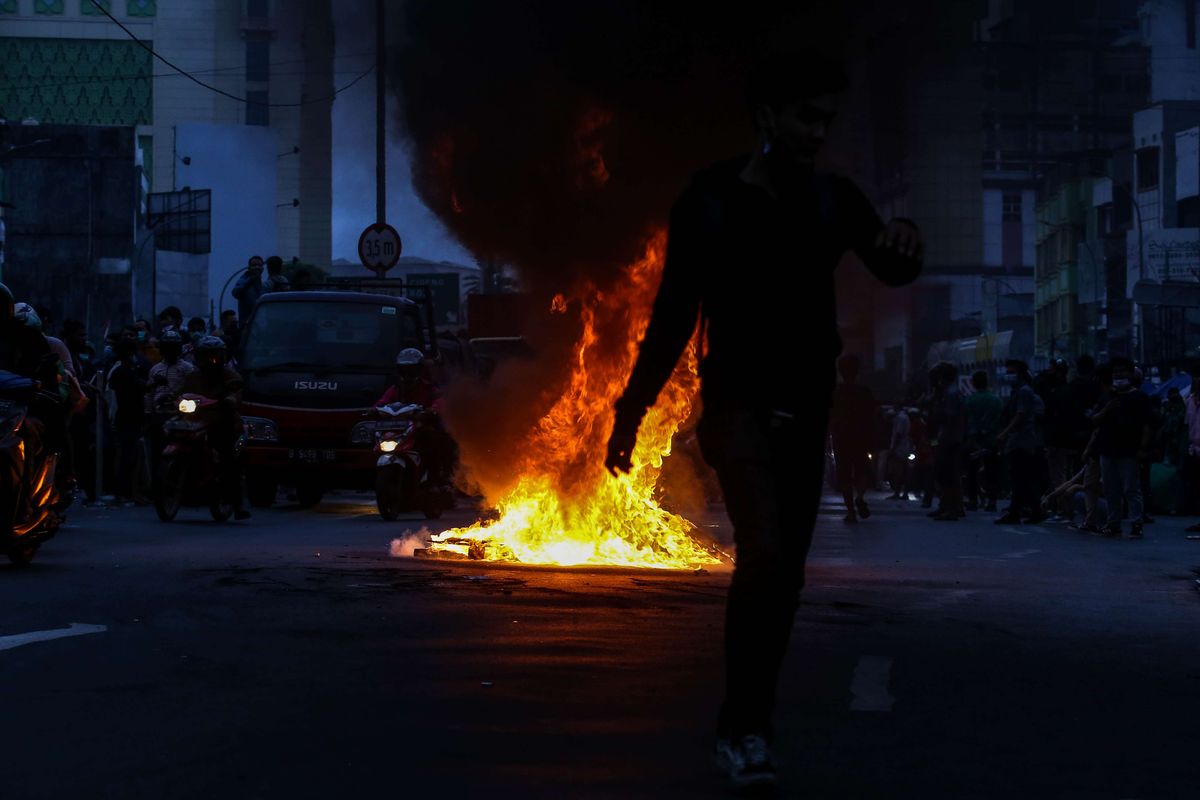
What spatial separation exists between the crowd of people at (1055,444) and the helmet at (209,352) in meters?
6.91

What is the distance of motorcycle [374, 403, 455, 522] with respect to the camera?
1839cm

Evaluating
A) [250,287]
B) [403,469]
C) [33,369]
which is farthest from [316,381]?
[33,369]

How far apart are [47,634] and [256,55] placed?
5850 inches

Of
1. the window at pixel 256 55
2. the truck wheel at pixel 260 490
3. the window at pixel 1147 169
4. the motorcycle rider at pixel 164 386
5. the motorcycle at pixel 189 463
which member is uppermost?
the window at pixel 256 55

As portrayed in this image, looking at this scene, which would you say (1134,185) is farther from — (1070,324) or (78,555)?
(78,555)

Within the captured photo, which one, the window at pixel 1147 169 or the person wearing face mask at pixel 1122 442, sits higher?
the window at pixel 1147 169

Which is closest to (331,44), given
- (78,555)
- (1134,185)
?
(78,555)

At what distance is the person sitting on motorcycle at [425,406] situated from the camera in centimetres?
1905

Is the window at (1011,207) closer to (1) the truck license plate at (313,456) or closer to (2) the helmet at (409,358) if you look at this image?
(1) the truck license plate at (313,456)

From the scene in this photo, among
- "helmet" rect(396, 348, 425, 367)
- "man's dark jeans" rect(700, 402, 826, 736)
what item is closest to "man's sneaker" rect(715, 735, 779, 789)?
"man's dark jeans" rect(700, 402, 826, 736)

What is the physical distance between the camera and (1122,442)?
19.6 m

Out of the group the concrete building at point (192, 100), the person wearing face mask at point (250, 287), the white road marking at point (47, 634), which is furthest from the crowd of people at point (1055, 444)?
the concrete building at point (192, 100)

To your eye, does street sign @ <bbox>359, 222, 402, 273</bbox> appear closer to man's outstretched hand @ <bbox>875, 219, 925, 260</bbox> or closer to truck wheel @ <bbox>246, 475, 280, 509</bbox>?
truck wheel @ <bbox>246, 475, 280, 509</bbox>

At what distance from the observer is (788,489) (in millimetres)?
5184
